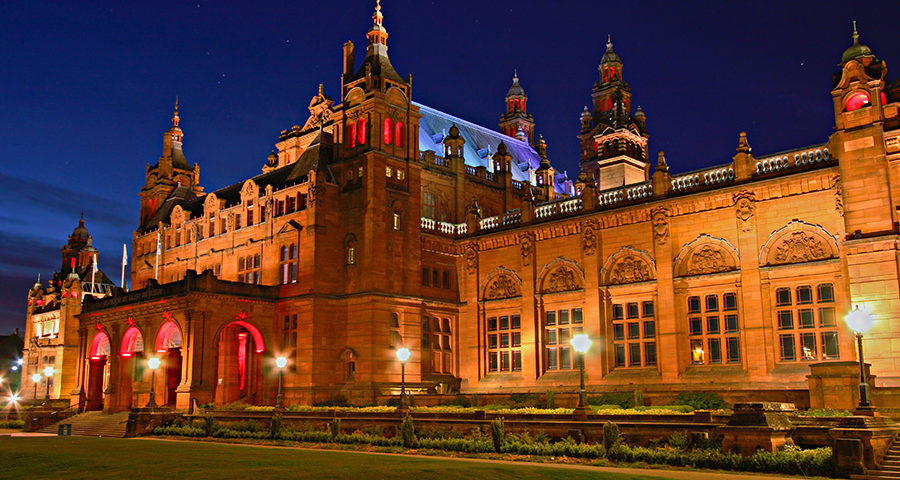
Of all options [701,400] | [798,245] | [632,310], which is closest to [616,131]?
[632,310]

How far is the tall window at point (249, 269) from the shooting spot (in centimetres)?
5841

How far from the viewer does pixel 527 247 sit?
50.8 metres

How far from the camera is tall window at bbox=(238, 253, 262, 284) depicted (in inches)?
2299

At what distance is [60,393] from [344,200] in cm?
5057

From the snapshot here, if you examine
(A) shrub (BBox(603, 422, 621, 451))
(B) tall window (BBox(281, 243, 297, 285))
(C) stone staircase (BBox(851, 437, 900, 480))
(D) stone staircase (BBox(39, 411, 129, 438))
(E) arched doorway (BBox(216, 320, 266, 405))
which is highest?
(B) tall window (BBox(281, 243, 297, 285))

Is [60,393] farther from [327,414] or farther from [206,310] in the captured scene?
[327,414]

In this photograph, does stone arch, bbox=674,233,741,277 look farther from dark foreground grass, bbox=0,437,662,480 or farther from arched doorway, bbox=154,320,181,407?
arched doorway, bbox=154,320,181,407

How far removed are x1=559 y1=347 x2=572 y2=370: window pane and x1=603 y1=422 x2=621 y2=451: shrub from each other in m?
21.7

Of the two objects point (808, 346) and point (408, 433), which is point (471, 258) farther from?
point (408, 433)

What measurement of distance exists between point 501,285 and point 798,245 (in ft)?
66.9

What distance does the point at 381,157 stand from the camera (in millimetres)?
53062


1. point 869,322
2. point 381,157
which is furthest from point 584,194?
point 869,322

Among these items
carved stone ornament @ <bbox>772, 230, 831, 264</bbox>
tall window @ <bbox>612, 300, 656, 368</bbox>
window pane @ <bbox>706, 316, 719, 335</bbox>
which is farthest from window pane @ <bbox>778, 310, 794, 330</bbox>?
tall window @ <bbox>612, 300, 656, 368</bbox>

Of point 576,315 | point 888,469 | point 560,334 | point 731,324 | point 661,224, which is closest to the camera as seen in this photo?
point 888,469
